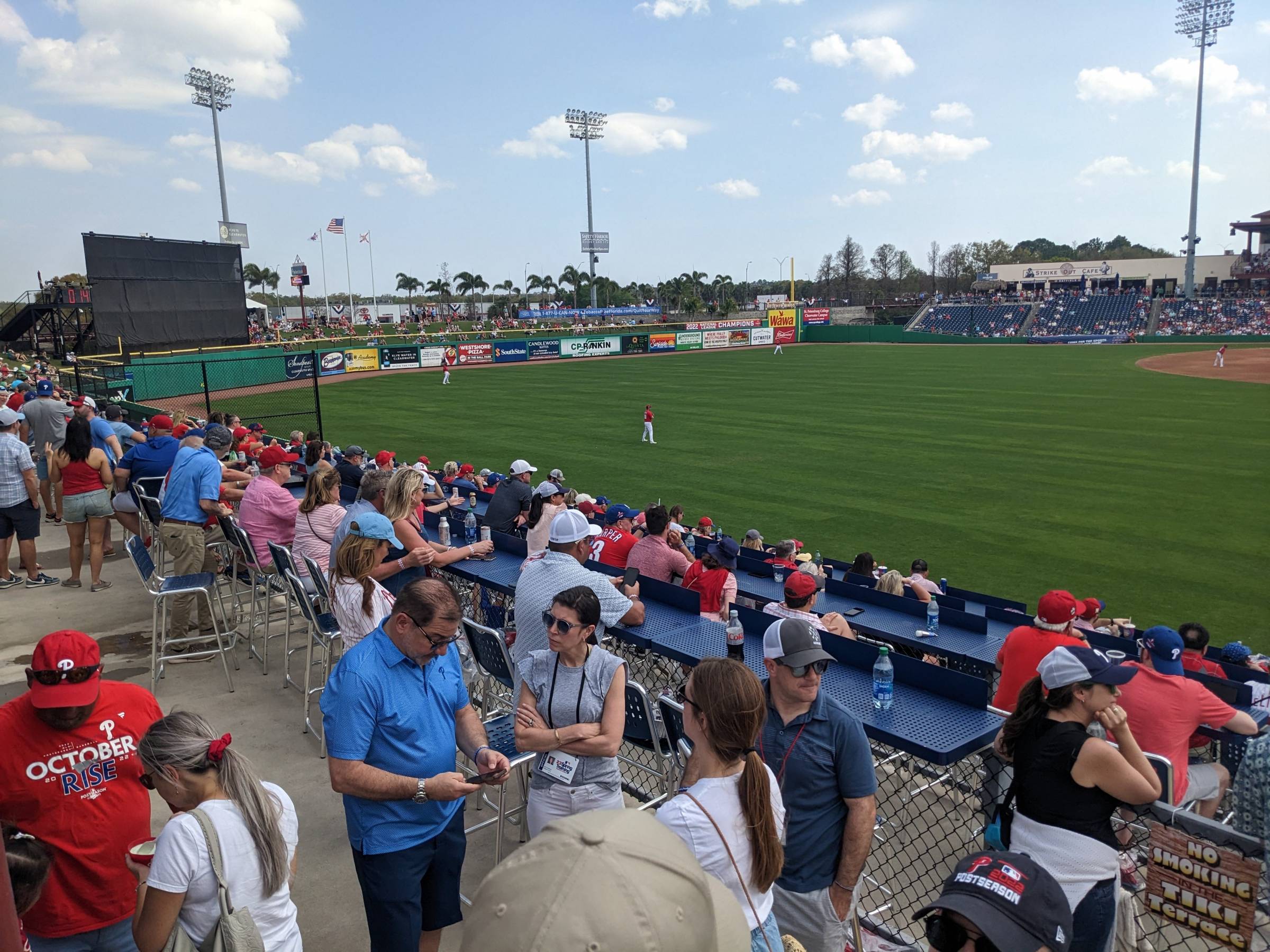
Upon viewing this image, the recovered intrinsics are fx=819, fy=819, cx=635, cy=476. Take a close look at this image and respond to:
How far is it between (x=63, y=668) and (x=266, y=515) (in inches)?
181

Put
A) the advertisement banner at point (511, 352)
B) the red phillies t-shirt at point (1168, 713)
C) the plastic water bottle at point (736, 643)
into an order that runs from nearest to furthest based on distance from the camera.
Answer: the red phillies t-shirt at point (1168, 713) → the plastic water bottle at point (736, 643) → the advertisement banner at point (511, 352)

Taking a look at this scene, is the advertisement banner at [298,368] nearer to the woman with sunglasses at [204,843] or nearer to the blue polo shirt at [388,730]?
the blue polo shirt at [388,730]

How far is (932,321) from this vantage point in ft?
288

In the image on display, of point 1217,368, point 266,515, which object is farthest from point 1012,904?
point 1217,368

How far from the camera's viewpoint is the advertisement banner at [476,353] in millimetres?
52750

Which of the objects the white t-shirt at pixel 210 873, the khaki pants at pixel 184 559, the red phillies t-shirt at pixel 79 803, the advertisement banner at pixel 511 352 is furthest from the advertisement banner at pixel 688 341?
the white t-shirt at pixel 210 873

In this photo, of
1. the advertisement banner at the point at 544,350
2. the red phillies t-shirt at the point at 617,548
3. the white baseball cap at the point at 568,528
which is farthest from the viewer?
the advertisement banner at the point at 544,350

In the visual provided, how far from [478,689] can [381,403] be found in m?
28.1

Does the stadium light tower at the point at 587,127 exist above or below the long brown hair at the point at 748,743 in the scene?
above

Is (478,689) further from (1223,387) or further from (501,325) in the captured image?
(501,325)

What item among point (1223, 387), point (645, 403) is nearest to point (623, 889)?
point (645, 403)

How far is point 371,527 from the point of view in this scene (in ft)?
14.5

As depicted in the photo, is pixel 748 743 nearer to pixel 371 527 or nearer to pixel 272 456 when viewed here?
pixel 371 527

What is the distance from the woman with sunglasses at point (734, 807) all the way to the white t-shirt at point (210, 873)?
4.25ft
